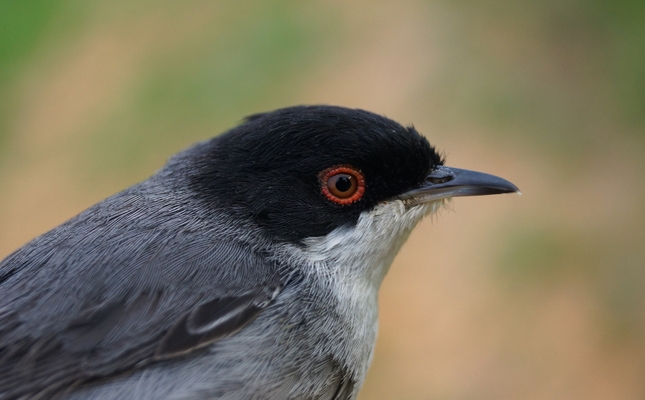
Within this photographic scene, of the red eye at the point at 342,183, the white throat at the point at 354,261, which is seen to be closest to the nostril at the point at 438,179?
the white throat at the point at 354,261

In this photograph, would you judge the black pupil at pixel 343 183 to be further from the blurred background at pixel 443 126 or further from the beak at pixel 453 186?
the blurred background at pixel 443 126

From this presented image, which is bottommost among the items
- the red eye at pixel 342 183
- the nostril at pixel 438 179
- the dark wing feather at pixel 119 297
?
the dark wing feather at pixel 119 297

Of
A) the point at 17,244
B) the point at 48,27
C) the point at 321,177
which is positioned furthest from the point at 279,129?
the point at 48,27

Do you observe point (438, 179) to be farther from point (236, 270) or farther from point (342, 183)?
point (236, 270)

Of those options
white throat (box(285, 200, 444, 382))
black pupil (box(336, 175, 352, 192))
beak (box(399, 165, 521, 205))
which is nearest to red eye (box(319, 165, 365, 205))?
black pupil (box(336, 175, 352, 192))

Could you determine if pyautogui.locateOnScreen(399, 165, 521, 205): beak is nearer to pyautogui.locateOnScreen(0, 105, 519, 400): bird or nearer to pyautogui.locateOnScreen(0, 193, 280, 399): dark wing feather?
pyautogui.locateOnScreen(0, 105, 519, 400): bird

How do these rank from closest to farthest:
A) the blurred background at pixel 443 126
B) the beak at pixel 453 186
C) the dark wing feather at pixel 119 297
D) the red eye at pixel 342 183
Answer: the dark wing feather at pixel 119 297 → the red eye at pixel 342 183 → the beak at pixel 453 186 → the blurred background at pixel 443 126

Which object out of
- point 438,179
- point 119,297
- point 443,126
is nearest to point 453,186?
point 438,179
